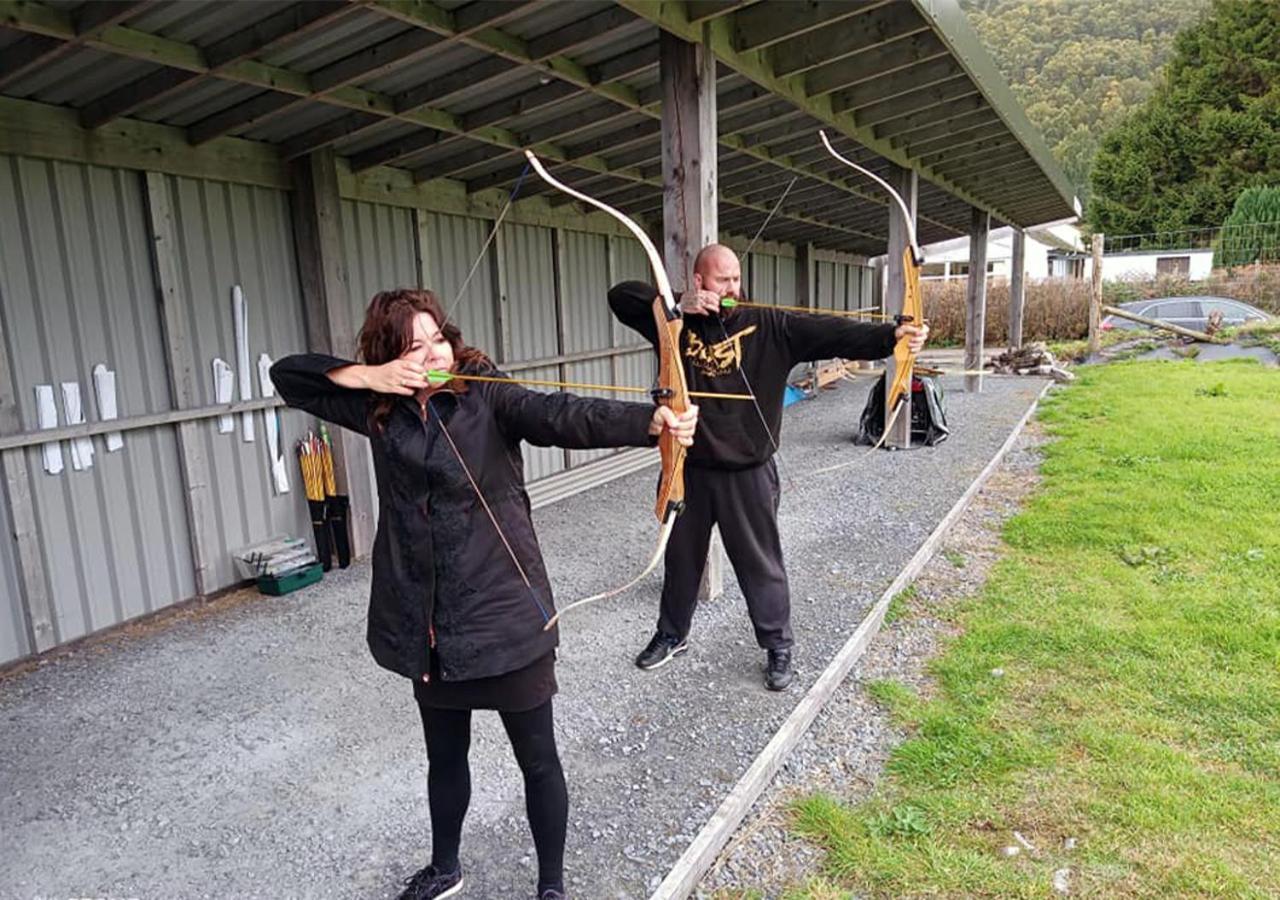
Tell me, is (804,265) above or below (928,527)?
above

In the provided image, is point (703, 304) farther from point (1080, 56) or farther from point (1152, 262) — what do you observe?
point (1080, 56)

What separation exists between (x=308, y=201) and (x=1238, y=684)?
4813mm

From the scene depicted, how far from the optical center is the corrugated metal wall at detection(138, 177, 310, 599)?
4.10 metres

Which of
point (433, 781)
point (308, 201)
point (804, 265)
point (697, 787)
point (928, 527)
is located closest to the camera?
point (433, 781)

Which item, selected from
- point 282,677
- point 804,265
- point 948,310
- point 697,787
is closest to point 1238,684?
point 697,787

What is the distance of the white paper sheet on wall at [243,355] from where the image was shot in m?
4.28

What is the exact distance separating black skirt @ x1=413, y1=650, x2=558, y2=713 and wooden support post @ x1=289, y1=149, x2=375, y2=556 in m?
3.00

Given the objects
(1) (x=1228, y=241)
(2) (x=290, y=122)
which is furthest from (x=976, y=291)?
(1) (x=1228, y=241)

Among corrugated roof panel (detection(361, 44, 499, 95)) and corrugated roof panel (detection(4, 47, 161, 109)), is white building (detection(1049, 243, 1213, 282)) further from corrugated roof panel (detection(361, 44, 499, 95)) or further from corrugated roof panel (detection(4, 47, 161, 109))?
corrugated roof panel (detection(4, 47, 161, 109))

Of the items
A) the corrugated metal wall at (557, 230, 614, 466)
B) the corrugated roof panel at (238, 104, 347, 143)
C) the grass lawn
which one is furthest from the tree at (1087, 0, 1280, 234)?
the corrugated roof panel at (238, 104, 347, 143)

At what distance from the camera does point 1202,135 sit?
93.4ft

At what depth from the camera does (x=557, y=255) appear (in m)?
6.98

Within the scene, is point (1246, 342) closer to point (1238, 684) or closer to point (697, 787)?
point (1238, 684)

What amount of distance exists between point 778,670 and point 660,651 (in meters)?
0.51
